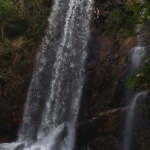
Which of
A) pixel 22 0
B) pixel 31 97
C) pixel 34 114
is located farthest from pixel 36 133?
pixel 22 0

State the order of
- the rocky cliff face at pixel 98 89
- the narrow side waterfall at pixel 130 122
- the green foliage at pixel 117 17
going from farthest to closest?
the green foliage at pixel 117 17
the rocky cliff face at pixel 98 89
the narrow side waterfall at pixel 130 122

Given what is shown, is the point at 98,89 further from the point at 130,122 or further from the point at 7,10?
the point at 7,10

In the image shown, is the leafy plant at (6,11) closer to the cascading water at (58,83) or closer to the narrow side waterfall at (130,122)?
the cascading water at (58,83)

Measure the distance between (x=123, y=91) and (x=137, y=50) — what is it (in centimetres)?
157

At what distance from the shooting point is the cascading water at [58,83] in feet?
33.0

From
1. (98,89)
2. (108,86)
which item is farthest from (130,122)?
(98,89)

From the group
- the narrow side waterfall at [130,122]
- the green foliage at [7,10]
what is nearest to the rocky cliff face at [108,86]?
the narrow side waterfall at [130,122]

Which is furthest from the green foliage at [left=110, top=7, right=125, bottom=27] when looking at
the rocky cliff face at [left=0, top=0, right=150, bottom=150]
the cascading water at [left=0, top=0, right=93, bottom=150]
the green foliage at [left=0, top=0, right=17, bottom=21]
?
the green foliage at [left=0, top=0, right=17, bottom=21]

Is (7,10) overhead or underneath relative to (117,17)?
overhead

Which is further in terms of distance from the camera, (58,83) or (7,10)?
(7,10)

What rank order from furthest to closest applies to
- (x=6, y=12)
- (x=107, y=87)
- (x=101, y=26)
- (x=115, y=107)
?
(x=6, y=12)
(x=101, y=26)
(x=107, y=87)
(x=115, y=107)

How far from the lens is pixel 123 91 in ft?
29.2

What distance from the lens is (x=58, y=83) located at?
11.2 metres

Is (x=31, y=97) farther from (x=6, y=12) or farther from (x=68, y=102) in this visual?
(x=6, y=12)
